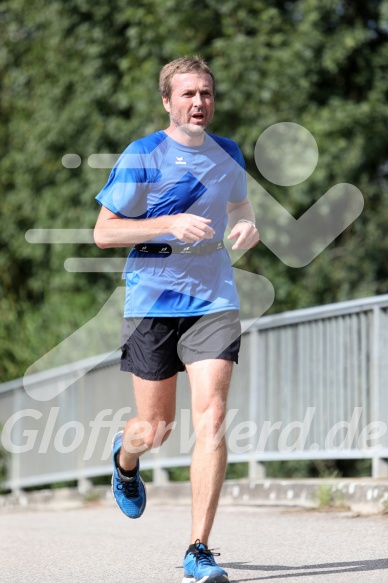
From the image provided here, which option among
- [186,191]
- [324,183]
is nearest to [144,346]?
[186,191]

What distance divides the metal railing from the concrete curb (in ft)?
0.91

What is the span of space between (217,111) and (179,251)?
35.1ft

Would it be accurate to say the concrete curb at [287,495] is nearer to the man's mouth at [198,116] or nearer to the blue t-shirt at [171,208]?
the blue t-shirt at [171,208]

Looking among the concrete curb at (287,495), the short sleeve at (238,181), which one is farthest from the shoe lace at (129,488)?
the concrete curb at (287,495)

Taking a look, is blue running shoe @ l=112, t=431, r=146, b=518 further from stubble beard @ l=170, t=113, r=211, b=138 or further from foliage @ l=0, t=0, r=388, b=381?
foliage @ l=0, t=0, r=388, b=381

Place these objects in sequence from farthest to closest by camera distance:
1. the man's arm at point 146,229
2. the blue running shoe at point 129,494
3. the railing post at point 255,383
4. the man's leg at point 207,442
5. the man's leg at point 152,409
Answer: the railing post at point 255,383 < the blue running shoe at point 129,494 < the man's leg at point 152,409 < the man's leg at point 207,442 < the man's arm at point 146,229

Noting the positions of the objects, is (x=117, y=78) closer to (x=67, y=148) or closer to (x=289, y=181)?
(x=67, y=148)

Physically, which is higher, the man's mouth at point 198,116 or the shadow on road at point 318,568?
the man's mouth at point 198,116

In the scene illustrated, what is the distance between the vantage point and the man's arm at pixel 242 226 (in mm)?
5363

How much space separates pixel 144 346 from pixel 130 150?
2.64ft

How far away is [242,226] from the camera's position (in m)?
5.42

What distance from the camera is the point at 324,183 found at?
15797mm

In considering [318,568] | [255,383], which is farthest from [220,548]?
[255,383]

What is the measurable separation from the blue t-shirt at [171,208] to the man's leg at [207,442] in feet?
0.92
